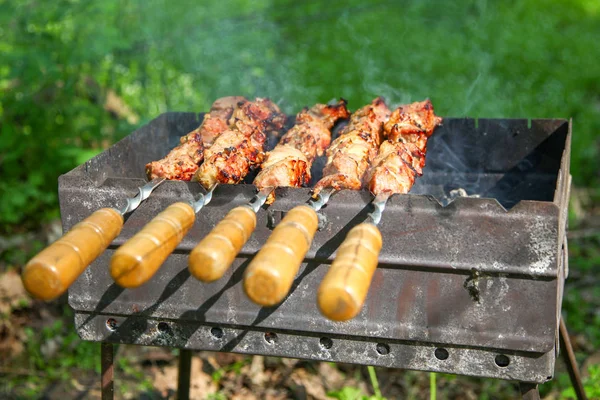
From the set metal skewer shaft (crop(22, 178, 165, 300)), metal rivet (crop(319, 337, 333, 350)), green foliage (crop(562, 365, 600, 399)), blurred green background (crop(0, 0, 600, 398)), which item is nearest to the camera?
metal skewer shaft (crop(22, 178, 165, 300))

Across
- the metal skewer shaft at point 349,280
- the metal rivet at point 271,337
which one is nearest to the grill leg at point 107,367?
the metal rivet at point 271,337

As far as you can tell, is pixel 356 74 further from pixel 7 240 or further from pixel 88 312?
pixel 88 312

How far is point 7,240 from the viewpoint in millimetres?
4934

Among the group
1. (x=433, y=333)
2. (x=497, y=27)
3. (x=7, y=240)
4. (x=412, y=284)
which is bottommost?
(x=7, y=240)

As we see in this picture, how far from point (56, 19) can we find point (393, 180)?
9.80ft

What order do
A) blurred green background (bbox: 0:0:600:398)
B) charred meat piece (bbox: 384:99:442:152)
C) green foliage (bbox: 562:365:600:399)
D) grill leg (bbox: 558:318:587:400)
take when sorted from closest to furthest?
charred meat piece (bbox: 384:99:442:152), grill leg (bbox: 558:318:587:400), green foliage (bbox: 562:365:600:399), blurred green background (bbox: 0:0:600:398)

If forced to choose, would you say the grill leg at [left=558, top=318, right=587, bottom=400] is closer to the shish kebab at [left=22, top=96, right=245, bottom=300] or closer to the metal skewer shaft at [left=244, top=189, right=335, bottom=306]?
the metal skewer shaft at [left=244, top=189, right=335, bottom=306]

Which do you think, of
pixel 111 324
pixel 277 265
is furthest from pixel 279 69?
pixel 277 265

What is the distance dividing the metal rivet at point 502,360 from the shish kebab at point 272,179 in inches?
36.3

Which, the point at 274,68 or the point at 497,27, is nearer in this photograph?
the point at 274,68

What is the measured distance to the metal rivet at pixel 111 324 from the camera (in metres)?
2.54

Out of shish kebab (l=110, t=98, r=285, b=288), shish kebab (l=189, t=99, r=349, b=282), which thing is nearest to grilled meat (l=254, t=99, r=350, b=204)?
shish kebab (l=189, t=99, r=349, b=282)

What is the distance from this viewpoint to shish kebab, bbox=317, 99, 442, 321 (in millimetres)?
1598

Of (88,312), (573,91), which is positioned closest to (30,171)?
(88,312)
